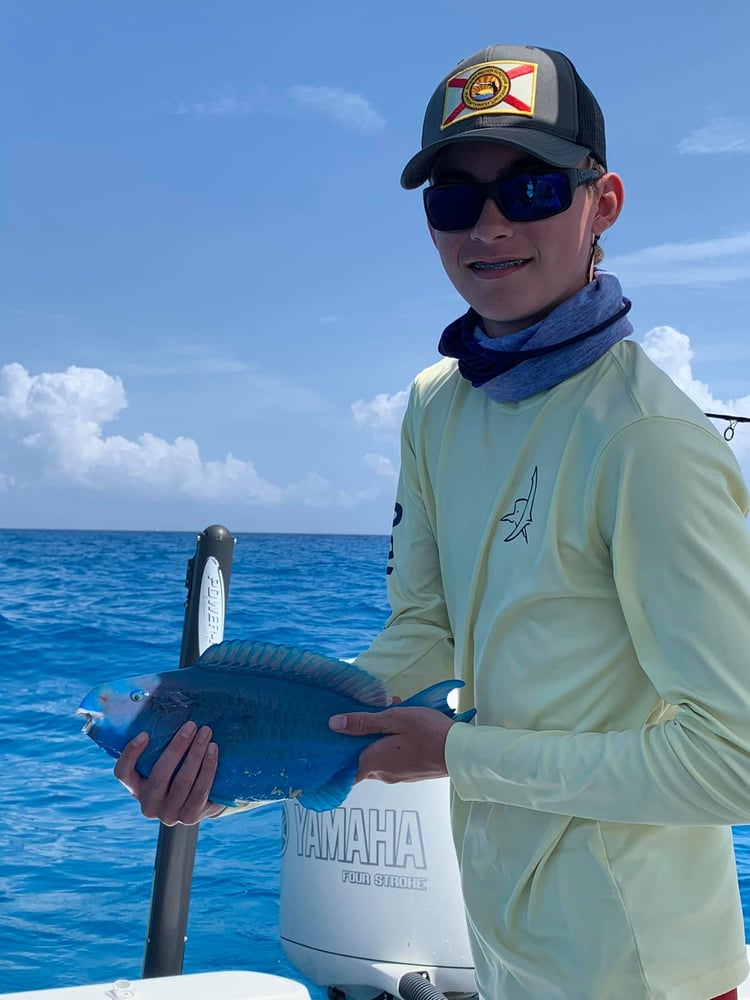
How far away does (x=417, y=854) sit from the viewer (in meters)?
3.22

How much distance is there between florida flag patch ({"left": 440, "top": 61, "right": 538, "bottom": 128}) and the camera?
57.0 inches

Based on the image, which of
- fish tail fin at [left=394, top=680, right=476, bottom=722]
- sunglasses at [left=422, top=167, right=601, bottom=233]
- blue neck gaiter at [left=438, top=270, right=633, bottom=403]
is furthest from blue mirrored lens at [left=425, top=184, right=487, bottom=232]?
fish tail fin at [left=394, top=680, right=476, bottom=722]

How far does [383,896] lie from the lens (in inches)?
127

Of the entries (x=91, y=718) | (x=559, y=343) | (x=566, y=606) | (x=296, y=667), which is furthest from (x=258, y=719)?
(x=559, y=343)

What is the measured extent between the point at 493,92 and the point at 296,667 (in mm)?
956

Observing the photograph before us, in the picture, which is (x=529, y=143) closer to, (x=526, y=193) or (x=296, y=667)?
(x=526, y=193)

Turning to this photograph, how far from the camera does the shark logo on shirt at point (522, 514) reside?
1.43 meters

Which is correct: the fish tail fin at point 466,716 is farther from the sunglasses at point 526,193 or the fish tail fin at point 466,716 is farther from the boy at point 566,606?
the sunglasses at point 526,193

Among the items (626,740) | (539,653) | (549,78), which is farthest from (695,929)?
(549,78)

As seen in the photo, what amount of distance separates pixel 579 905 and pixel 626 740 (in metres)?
0.25

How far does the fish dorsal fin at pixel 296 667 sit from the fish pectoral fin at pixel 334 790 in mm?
117

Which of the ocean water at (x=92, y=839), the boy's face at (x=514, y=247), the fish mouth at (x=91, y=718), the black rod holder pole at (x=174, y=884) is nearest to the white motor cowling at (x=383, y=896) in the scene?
the black rod holder pole at (x=174, y=884)

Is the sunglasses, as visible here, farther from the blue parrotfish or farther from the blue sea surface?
the blue sea surface

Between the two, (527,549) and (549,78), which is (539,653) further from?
(549,78)
